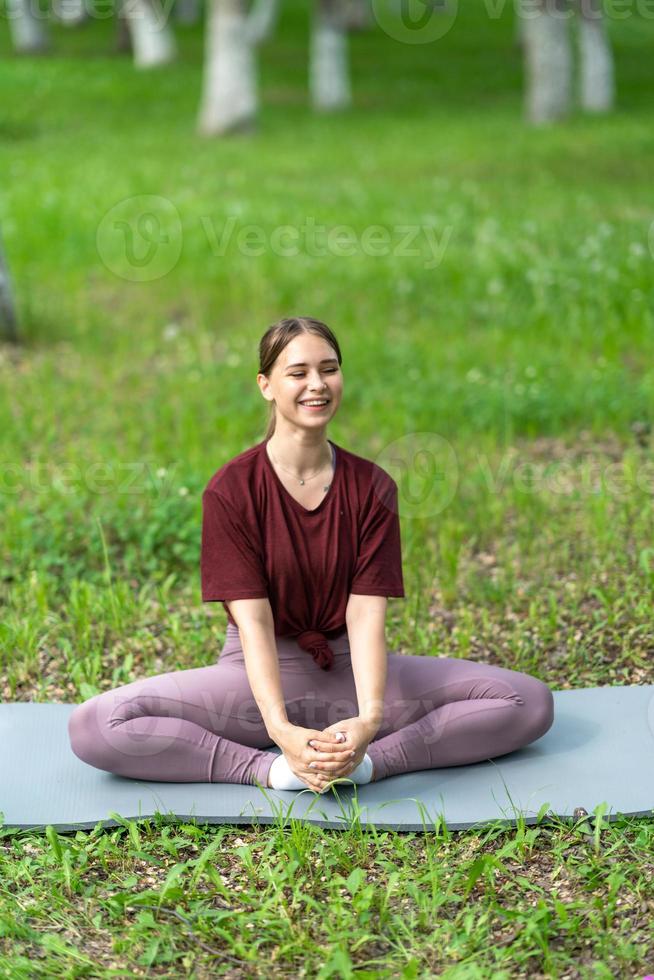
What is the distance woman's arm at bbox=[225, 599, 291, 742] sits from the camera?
3.76 m

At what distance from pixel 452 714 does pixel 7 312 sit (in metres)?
6.09

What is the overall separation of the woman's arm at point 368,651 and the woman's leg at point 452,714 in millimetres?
220

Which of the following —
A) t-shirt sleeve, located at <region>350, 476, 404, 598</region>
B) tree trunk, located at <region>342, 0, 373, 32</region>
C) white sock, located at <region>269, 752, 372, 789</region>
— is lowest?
white sock, located at <region>269, 752, 372, 789</region>

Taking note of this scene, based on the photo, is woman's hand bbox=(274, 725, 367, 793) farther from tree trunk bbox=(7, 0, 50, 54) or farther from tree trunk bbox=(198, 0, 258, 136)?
tree trunk bbox=(7, 0, 50, 54)

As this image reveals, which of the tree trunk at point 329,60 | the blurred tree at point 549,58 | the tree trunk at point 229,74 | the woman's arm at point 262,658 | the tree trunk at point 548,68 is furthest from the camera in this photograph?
the tree trunk at point 329,60

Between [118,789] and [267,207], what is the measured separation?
30.0 ft

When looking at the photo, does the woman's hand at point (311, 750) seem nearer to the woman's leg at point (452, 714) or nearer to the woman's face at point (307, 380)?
the woman's leg at point (452, 714)

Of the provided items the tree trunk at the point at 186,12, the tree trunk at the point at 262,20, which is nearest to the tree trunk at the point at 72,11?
the tree trunk at the point at 186,12

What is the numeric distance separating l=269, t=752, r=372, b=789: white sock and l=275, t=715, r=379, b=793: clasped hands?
149mm

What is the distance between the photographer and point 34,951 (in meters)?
3.28

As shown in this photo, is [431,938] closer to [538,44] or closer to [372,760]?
A: [372,760]

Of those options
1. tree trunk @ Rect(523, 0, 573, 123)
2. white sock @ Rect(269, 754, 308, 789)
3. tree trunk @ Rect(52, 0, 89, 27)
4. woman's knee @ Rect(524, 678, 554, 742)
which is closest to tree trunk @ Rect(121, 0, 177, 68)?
tree trunk @ Rect(52, 0, 89, 27)

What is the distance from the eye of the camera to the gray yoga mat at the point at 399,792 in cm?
381

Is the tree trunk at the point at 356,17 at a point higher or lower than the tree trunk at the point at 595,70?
higher
